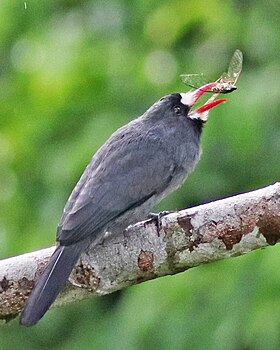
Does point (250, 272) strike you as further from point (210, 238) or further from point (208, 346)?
point (210, 238)

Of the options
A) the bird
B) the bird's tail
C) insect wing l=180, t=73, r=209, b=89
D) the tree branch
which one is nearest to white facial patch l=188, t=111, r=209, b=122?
the bird

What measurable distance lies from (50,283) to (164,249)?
422 mm

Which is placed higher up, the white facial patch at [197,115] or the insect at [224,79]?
the insect at [224,79]

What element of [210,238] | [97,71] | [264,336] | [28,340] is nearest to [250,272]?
[264,336]

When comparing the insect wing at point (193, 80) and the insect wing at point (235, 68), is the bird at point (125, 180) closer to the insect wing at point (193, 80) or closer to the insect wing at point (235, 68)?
the insect wing at point (193, 80)

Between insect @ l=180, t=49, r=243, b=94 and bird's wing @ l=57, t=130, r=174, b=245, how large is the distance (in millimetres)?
364

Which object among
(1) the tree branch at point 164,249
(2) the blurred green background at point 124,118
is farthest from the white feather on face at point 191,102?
(1) the tree branch at point 164,249

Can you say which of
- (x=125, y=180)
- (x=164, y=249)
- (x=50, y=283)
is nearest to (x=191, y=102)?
(x=125, y=180)

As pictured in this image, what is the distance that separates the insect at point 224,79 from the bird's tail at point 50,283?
1051 millimetres

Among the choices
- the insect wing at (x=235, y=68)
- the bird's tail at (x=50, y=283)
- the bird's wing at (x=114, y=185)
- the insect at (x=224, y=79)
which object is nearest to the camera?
the bird's tail at (x=50, y=283)

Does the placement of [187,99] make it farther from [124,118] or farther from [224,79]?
[124,118]

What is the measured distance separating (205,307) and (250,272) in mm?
290

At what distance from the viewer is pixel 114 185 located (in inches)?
183

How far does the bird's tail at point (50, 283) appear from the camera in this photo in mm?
4160
